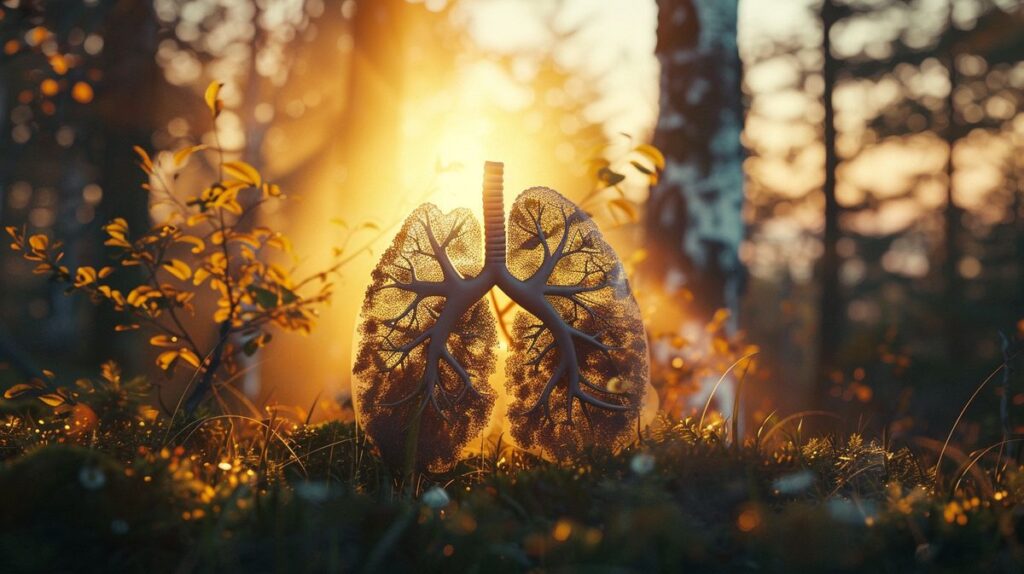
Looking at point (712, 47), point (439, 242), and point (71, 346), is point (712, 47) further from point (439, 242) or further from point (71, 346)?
point (71, 346)

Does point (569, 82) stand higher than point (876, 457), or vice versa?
point (569, 82)

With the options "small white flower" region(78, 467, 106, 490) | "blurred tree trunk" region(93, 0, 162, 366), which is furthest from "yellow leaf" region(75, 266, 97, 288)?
"blurred tree trunk" region(93, 0, 162, 366)

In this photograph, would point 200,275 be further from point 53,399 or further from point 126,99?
point 126,99

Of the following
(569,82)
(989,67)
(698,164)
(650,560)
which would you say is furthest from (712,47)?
(989,67)

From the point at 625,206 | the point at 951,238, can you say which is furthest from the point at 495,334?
the point at 951,238

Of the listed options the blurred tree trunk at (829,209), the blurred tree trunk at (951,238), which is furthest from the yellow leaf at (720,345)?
the blurred tree trunk at (951,238)

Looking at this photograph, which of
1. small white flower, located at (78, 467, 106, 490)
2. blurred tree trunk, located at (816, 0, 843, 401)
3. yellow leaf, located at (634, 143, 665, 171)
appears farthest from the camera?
blurred tree trunk, located at (816, 0, 843, 401)

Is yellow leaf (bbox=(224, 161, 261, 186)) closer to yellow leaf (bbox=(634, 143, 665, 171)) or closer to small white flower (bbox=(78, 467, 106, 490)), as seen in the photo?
small white flower (bbox=(78, 467, 106, 490))
